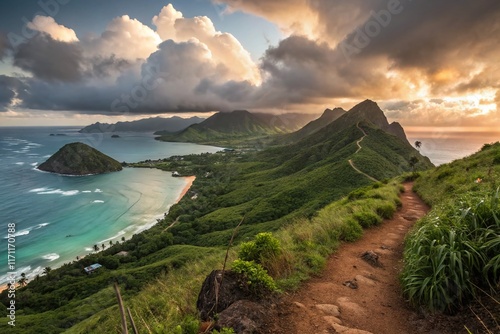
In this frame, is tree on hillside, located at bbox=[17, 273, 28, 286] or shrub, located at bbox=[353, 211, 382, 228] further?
tree on hillside, located at bbox=[17, 273, 28, 286]

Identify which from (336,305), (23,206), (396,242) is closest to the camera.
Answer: (336,305)

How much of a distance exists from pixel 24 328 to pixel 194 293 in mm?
56921

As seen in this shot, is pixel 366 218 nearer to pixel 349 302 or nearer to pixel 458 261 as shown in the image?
pixel 349 302

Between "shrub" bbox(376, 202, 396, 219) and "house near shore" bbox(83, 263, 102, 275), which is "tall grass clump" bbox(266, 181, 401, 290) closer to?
"shrub" bbox(376, 202, 396, 219)

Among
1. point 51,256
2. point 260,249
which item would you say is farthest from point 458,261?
point 51,256

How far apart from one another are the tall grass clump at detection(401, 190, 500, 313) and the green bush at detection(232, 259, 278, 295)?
134 inches

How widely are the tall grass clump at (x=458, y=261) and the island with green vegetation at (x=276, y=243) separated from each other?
0.10 ft

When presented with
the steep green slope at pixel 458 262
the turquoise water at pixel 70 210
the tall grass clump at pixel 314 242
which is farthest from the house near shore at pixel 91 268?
the steep green slope at pixel 458 262

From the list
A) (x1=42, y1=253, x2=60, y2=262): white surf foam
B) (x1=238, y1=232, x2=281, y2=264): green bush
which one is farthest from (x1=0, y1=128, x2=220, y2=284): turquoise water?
(x1=238, y1=232, x2=281, y2=264): green bush

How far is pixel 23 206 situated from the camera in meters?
122

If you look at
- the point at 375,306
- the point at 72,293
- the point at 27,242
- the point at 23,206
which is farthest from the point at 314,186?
the point at 23,206

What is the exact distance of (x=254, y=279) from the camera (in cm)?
→ 612

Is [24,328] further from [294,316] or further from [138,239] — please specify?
[294,316]

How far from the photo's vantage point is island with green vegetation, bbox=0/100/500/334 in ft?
19.2
